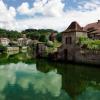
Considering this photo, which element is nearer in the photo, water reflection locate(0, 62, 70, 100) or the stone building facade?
water reflection locate(0, 62, 70, 100)

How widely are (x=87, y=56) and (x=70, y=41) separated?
583 cm

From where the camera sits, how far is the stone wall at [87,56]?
35.7 metres

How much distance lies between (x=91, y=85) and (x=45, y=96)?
568 centimetres

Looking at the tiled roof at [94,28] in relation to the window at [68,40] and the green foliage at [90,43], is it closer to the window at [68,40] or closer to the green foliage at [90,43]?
the window at [68,40]

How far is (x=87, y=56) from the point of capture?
1476 inches

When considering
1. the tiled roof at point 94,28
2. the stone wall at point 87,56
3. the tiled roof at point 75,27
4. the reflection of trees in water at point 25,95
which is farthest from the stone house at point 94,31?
the reflection of trees in water at point 25,95

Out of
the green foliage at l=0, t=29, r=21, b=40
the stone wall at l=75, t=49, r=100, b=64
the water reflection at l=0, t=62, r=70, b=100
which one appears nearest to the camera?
the water reflection at l=0, t=62, r=70, b=100

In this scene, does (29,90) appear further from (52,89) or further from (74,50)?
(74,50)

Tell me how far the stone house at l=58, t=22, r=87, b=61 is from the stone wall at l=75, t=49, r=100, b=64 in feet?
5.08

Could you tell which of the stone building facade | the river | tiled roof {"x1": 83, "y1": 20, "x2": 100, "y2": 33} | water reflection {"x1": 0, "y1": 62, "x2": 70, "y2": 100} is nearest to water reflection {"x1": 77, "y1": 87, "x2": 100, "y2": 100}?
the river

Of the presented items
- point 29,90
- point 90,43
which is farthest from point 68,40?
point 29,90

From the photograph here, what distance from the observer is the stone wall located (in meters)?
35.7

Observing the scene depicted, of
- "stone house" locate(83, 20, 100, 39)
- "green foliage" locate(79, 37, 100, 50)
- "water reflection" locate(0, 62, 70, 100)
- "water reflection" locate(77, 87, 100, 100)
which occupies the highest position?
"stone house" locate(83, 20, 100, 39)

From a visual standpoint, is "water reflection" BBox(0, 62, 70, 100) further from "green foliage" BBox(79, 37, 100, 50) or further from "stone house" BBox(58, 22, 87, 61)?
"stone house" BBox(58, 22, 87, 61)
